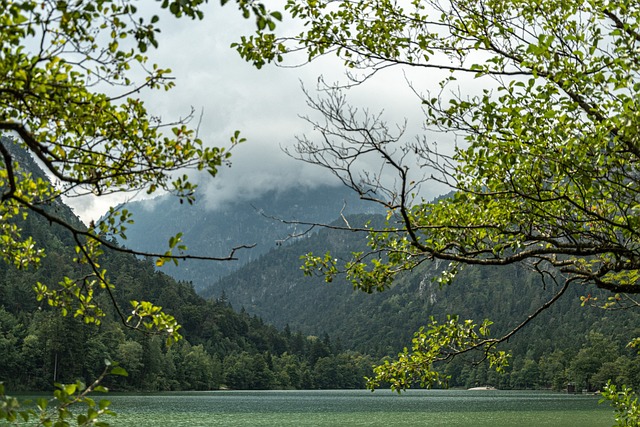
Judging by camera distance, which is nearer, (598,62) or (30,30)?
(30,30)

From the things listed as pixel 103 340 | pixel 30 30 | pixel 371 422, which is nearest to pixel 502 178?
pixel 30 30

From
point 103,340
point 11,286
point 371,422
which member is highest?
point 11,286

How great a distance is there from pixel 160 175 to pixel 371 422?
62993 millimetres

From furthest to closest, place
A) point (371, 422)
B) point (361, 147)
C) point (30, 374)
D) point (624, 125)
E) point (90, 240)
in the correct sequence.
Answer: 1. point (30, 374)
2. point (371, 422)
3. point (361, 147)
4. point (90, 240)
5. point (624, 125)

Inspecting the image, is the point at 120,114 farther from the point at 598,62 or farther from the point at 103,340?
the point at 103,340

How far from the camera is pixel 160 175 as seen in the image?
6344 millimetres

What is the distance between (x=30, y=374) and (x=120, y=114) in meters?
118

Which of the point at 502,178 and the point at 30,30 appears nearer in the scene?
the point at 30,30

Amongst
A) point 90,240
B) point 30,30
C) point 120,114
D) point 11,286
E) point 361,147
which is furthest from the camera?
point 11,286

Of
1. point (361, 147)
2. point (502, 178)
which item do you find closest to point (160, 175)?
point (361, 147)

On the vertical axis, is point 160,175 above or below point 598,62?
below

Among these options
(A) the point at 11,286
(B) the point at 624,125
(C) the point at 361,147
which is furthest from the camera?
(A) the point at 11,286

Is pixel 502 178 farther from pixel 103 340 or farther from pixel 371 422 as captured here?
pixel 103 340

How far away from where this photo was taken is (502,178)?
749cm
